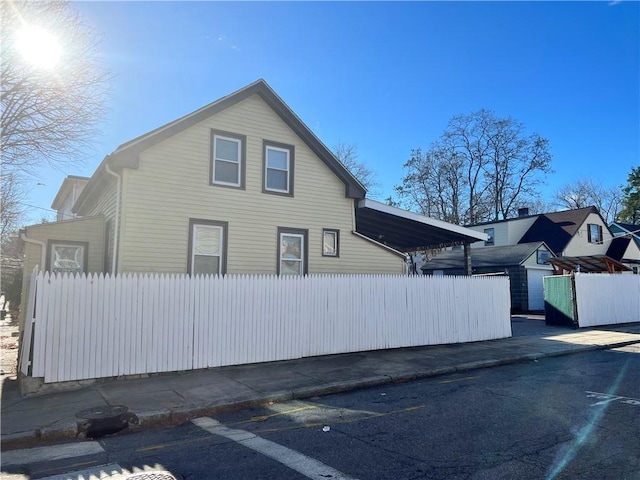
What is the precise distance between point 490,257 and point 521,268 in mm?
2985

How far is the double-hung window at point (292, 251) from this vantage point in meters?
13.3

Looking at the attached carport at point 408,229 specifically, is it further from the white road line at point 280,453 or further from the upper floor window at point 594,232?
the upper floor window at point 594,232

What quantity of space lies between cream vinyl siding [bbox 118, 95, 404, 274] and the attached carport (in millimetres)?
1338

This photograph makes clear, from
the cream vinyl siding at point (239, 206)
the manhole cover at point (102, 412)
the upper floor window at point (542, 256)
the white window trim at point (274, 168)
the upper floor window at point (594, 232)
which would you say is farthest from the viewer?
the upper floor window at point (594, 232)

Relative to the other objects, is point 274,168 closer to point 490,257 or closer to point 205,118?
point 205,118

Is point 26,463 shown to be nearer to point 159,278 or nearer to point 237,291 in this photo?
point 159,278

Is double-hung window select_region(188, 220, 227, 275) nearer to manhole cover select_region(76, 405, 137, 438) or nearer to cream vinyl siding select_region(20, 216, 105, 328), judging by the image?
cream vinyl siding select_region(20, 216, 105, 328)

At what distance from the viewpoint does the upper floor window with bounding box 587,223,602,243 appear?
109 feet

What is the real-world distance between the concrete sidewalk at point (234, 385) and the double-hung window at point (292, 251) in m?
3.43

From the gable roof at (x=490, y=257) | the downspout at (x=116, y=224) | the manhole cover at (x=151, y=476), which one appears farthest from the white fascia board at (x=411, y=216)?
the gable roof at (x=490, y=257)

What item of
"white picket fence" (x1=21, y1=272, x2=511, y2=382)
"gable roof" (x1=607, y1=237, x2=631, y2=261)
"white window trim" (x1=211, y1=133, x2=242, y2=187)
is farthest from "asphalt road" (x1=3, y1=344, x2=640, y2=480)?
"gable roof" (x1=607, y1=237, x2=631, y2=261)

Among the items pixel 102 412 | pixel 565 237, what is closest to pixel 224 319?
pixel 102 412

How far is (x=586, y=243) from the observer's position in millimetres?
32750

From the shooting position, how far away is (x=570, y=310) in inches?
715
